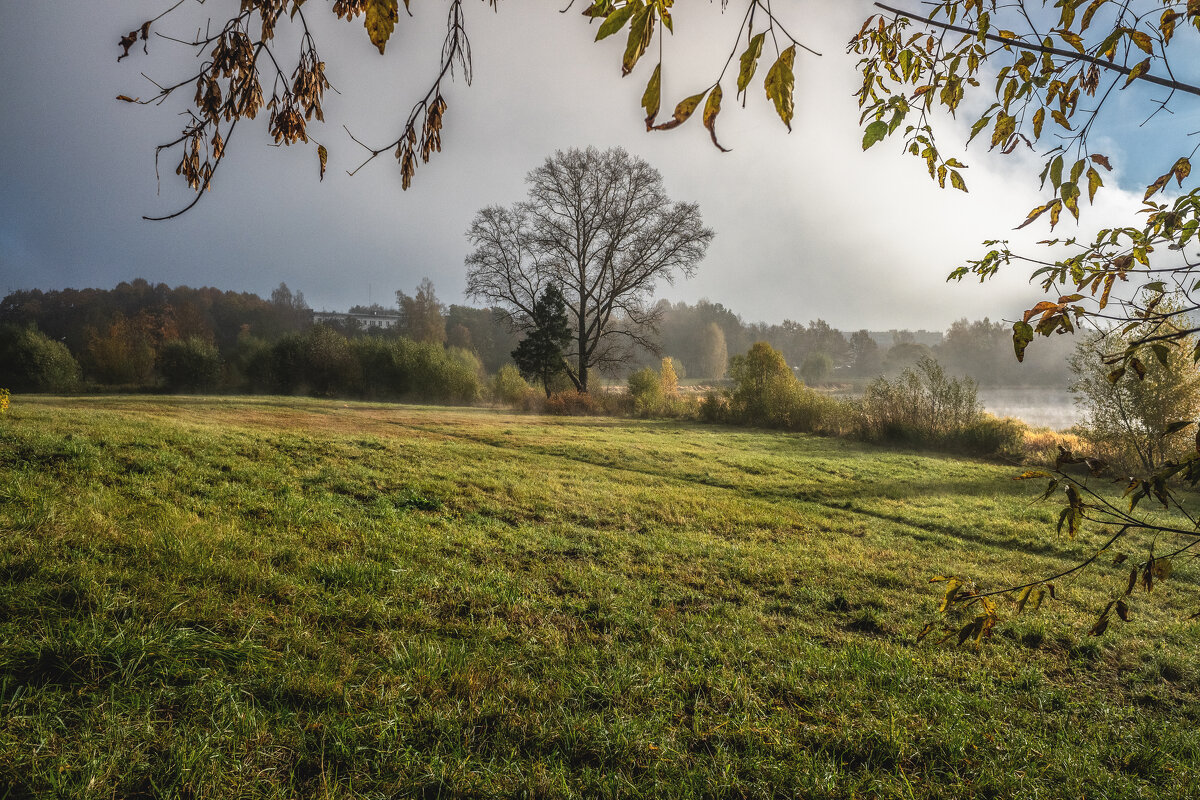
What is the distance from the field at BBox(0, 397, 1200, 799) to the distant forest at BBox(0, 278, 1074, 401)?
1653cm

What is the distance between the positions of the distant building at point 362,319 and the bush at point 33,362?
29.0 meters

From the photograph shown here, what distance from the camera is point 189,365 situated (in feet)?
A: 119

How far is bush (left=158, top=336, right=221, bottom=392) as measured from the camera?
36188mm

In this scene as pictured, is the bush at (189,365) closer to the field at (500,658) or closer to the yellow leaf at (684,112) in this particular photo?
the field at (500,658)

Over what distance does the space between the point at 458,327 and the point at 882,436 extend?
54.9 meters

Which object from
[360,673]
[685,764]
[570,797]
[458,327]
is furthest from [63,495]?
[458,327]

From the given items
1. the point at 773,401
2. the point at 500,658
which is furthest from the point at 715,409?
the point at 500,658

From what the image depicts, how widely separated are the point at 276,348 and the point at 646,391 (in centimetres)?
2853

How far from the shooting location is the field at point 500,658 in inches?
82.0

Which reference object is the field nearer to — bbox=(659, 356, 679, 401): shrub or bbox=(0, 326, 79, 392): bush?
bbox=(659, 356, 679, 401): shrub

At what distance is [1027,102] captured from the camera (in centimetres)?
191

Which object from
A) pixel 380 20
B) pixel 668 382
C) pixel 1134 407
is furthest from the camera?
pixel 668 382

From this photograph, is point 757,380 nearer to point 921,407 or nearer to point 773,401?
point 773,401

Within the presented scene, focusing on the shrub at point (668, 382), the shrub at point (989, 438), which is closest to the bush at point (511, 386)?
the shrub at point (668, 382)
